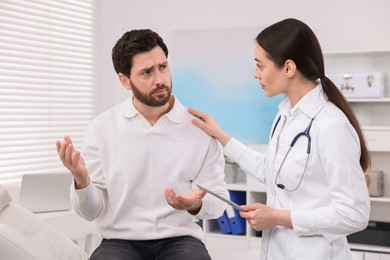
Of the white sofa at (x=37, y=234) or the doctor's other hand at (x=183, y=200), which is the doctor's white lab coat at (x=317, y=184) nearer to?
the doctor's other hand at (x=183, y=200)

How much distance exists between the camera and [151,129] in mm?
2307

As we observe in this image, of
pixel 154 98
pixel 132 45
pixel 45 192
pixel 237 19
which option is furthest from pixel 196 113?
pixel 237 19

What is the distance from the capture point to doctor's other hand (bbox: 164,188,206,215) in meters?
1.94

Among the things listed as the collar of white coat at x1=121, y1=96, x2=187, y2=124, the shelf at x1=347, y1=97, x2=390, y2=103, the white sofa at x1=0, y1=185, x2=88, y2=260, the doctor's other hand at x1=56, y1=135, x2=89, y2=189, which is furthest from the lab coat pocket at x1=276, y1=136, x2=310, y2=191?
the shelf at x1=347, y1=97, x2=390, y2=103

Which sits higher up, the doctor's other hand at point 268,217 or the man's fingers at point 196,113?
the man's fingers at point 196,113

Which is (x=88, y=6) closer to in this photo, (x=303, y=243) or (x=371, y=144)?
(x=371, y=144)

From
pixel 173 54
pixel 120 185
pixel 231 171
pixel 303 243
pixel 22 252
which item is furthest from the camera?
pixel 173 54

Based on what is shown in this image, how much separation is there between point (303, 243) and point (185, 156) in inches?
22.0

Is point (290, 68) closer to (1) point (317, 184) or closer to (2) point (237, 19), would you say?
(1) point (317, 184)

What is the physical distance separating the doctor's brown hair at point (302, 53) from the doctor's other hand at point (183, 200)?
0.52 meters

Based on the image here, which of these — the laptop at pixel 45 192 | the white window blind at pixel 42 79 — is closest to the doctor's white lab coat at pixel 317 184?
the laptop at pixel 45 192

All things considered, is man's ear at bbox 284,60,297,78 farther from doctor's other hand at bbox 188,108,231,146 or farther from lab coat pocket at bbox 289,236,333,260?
lab coat pocket at bbox 289,236,333,260

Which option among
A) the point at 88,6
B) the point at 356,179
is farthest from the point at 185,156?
the point at 88,6

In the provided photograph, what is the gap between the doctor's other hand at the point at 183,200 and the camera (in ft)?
6.38
